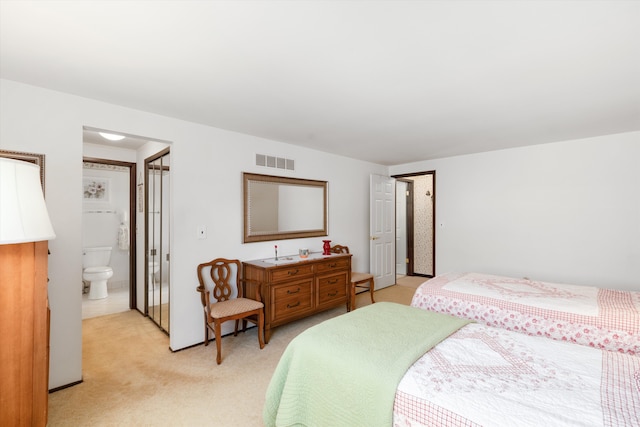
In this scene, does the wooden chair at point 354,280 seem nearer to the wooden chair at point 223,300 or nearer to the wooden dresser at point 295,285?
the wooden dresser at point 295,285

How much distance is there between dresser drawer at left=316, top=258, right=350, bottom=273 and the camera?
3.79 m

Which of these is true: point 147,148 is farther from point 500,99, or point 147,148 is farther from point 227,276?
point 500,99

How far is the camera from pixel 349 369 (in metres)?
1.44

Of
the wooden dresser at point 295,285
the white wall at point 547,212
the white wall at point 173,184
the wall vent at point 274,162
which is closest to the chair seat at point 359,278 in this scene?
the wooden dresser at point 295,285

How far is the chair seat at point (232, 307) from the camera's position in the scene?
2836 millimetres

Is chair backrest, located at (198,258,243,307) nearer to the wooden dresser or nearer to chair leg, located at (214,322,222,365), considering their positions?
the wooden dresser

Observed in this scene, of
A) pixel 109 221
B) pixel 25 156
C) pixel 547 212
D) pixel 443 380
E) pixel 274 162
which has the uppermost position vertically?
pixel 274 162

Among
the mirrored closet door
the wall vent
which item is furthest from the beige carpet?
the wall vent

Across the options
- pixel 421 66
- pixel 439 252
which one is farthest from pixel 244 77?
pixel 439 252

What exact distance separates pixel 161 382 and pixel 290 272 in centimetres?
156

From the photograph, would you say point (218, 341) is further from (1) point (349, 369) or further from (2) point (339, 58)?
(2) point (339, 58)

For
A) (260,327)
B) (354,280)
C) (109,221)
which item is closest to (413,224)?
(354,280)

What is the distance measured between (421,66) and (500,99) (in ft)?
3.47

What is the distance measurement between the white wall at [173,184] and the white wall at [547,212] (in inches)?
78.4
